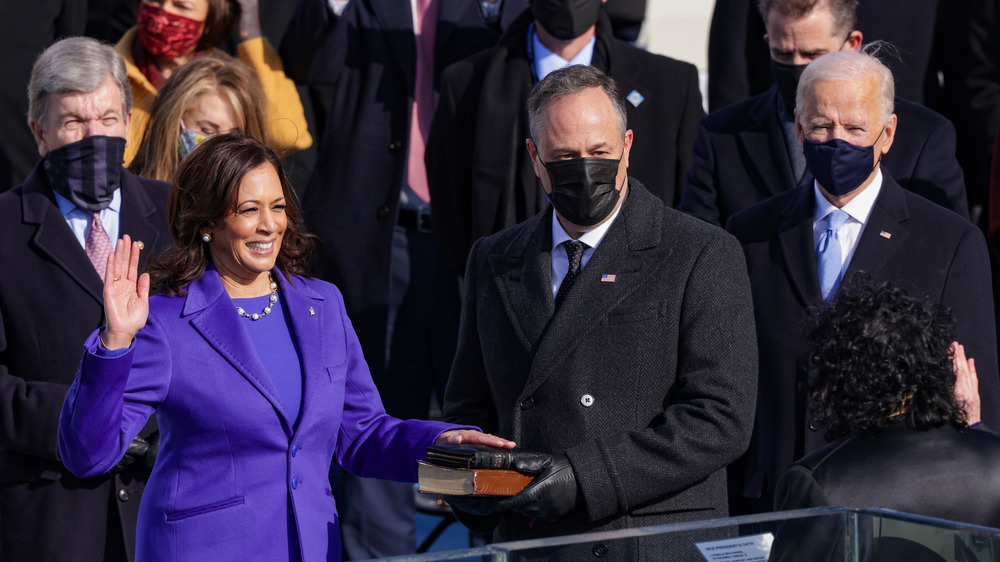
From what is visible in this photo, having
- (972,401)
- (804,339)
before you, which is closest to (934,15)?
(804,339)

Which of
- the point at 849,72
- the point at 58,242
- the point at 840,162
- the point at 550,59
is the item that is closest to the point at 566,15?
the point at 550,59

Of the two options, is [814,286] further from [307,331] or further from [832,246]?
[307,331]

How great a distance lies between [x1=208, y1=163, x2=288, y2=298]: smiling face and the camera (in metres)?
3.11

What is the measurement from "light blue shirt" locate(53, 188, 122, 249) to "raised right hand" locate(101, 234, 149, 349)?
1.29m

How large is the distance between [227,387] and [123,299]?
34 centimetres

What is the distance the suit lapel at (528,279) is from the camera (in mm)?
3221

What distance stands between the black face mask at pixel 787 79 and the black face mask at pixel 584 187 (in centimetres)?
144

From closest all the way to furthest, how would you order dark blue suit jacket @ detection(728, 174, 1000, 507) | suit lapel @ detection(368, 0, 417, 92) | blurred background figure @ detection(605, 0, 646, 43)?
dark blue suit jacket @ detection(728, 174, 1000, 507) → suit lapel @ detection(368, 0, 417, 92) → blurred background figure @ detection(605, 0, 646, 43)

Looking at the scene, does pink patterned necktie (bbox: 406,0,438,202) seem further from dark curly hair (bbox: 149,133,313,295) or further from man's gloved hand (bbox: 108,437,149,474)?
dark curly hair (bbox: 149,133,313,295)

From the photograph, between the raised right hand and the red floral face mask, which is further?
the red floral face mask

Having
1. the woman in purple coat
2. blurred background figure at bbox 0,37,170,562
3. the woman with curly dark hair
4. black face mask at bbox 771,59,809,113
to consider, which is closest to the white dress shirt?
black face mask at bbox 771,59,809,113

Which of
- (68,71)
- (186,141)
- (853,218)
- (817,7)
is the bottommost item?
(853,218)

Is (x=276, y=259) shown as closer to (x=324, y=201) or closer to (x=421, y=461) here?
(x=421, y=461)

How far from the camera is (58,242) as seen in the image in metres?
4.00
